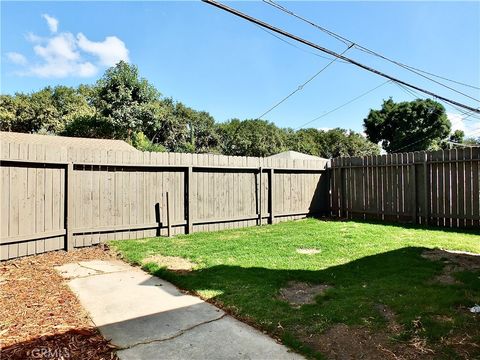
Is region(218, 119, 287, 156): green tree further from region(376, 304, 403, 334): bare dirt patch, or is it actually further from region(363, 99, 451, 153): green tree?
region(376, 304, 403, 334): bare dirt patch

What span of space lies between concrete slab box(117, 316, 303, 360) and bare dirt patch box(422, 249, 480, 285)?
8.09 feet

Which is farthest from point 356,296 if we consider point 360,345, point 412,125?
point 412,125

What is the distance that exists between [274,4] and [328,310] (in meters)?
4.33

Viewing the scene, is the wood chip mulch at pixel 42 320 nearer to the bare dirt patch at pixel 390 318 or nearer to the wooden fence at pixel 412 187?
the bare dirt patch at pixel 390 318

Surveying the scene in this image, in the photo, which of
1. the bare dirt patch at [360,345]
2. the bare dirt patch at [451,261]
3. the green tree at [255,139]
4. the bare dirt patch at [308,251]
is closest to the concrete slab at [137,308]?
the bare dirt patch at [360,345]

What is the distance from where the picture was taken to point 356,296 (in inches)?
133

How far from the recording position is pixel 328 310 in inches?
120

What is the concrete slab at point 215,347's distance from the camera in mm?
2322

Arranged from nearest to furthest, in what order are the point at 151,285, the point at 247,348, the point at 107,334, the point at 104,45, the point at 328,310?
the point at 247,348
the point at 107,334
the point at 328,310
the point at 151,285
the point at 104,45

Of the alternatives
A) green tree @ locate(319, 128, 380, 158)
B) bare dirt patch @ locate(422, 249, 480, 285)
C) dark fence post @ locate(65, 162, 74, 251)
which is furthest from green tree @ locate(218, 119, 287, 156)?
bare dirt patch @ locate(422, 249, 480, 285)

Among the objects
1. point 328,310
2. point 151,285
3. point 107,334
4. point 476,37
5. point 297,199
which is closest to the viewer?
point 107,334

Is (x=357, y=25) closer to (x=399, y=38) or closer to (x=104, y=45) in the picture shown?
(x=399, y=38)

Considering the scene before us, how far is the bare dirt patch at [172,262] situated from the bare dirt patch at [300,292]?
4.90 ft

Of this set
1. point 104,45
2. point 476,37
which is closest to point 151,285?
point 476,37
